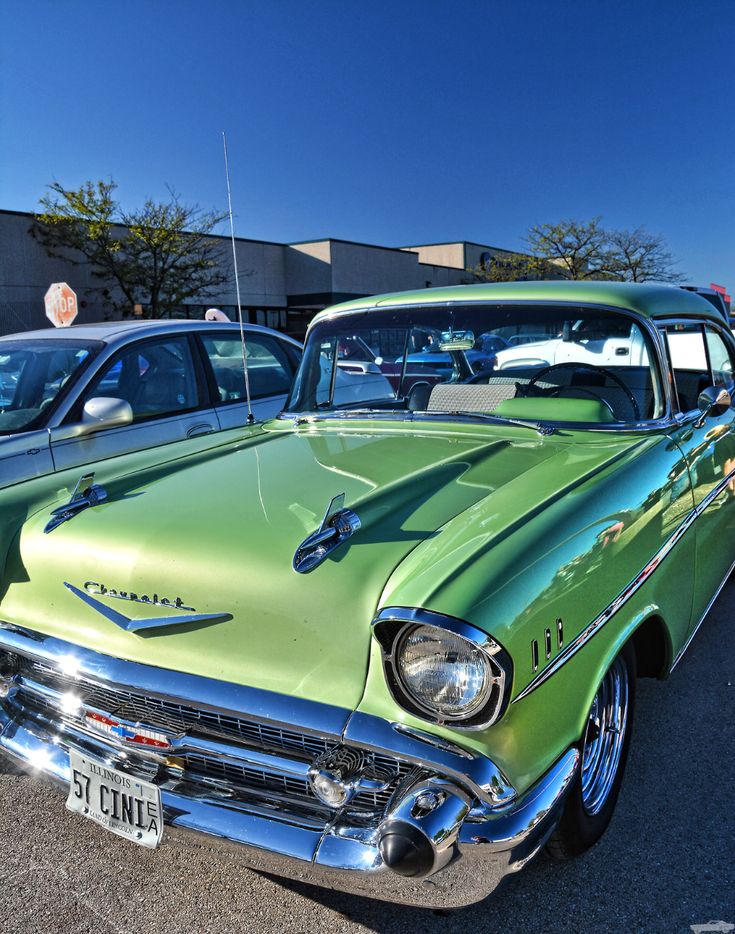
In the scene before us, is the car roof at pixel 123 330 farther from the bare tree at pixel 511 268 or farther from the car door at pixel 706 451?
the bare tree at pixel 511 268

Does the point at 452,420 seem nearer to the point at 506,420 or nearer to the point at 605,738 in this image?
the point at 506,420

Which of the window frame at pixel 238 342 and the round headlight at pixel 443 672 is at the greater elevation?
the window frame at pixel 238 342

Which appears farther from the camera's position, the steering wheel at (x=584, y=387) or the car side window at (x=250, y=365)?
the car side window at (x=250, y=365)

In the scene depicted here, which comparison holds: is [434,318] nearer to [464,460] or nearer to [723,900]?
[464,460]

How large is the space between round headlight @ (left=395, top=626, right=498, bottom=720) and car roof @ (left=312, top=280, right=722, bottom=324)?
182cm

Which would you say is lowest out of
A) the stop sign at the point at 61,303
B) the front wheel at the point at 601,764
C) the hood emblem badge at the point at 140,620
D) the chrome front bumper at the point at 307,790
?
the front wheel at the point at 601,764

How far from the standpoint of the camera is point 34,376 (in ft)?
14.8

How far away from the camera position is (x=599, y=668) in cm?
195

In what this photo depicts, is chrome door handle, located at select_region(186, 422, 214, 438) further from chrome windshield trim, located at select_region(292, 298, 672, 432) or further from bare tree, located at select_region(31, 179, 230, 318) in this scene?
bare tree, located at select_region(31, 179, 230, 318)

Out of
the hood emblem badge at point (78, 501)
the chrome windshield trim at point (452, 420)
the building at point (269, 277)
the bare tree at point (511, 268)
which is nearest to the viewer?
the hood emblem badge at point (78, 501)

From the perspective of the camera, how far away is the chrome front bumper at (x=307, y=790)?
1576 millimetres

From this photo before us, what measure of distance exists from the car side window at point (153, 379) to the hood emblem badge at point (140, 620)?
2.56 meters

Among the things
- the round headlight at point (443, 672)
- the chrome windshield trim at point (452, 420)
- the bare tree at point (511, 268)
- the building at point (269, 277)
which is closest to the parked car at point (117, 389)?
the chrome windshield trim at point (452, 420)

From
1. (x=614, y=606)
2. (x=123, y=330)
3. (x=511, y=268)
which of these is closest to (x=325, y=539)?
(x=614, y=606)
